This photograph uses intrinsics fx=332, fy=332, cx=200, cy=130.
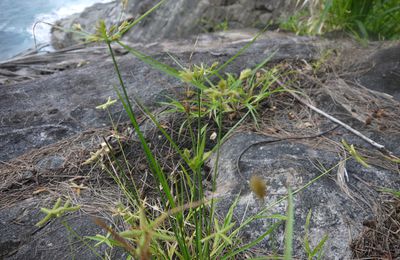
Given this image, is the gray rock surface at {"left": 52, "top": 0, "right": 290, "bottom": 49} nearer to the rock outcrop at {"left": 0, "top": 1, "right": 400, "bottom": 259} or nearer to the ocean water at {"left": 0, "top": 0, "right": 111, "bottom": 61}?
the rock outcrop at {"left": 0, "top": 1, "right": 400, "bottom": 259}

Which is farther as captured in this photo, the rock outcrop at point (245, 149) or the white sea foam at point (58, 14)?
the white sea foam at point (58, 14)

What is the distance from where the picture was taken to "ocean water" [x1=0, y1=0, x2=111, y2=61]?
445 cm

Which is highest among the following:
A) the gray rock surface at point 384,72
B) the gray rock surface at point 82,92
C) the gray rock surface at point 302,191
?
the gray rock surface at point 82,92

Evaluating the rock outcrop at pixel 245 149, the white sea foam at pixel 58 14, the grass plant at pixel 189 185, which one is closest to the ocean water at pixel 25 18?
the white sea foam at pixel 58 14

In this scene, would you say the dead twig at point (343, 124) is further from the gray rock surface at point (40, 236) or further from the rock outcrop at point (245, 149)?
the gray rock surface at point (40, 236)

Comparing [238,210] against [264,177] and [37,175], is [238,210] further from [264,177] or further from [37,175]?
[37,175]

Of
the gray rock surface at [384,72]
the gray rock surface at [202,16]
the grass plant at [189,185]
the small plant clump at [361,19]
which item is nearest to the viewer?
the grass plant at [189,185]

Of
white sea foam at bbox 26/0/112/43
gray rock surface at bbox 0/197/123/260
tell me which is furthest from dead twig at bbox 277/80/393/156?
white sea foam at bbox 26/0/112/43

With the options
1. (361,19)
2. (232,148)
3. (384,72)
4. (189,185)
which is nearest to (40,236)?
(189,185)

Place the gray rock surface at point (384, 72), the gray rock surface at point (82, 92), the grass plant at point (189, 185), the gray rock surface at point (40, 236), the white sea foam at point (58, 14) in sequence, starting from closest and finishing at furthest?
the grass plant at point (189, 185) < the gray rock surface at point (40, 236) < the gray rock surface at point (82, 92) < the gray rock surface at point (384, 72) < the white sea foam at point (58, 14)

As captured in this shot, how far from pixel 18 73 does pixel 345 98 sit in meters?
2.18

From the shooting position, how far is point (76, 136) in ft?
4.94

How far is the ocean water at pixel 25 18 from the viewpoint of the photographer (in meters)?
4.45

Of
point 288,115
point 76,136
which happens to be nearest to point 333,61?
point 288,115
